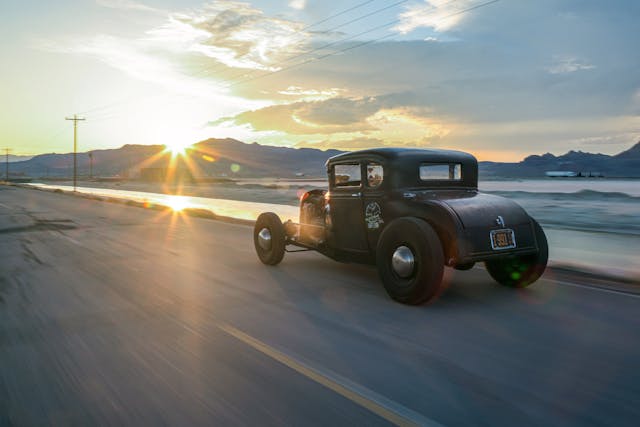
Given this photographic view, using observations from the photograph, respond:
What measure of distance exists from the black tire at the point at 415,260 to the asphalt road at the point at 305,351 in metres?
0.20

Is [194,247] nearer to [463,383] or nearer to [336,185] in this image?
[336,185]

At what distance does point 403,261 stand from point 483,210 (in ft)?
3.87

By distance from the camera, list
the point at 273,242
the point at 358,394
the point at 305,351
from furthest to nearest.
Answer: the point at 273,242, the point at 305,351, the point at 358,394

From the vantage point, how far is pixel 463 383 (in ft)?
12.2

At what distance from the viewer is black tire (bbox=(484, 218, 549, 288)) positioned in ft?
21.1

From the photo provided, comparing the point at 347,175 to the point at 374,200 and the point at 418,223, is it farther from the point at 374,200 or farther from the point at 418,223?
the point at 418,223

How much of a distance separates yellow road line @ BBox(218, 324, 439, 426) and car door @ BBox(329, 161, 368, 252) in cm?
276

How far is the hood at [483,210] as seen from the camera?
5.84 metres

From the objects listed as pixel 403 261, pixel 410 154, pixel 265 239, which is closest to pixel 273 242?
pixel 265 239

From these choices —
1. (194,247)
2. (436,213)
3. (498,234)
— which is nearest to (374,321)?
(436,213)

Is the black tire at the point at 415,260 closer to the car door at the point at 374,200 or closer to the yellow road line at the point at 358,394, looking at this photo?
the car door at the point at 374,200

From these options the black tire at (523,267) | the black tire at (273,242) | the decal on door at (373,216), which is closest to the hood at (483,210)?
the black tire at (523,267)

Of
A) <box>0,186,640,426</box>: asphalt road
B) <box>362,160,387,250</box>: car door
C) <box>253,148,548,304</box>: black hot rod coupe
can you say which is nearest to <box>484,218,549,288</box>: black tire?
<box>253,148,548,304</box>: black hot rod coupe

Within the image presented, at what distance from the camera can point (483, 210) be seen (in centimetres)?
602
